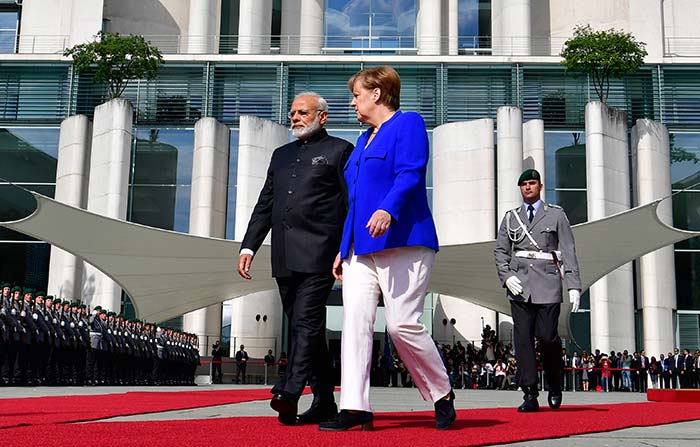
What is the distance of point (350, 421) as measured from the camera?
3787 millimetres

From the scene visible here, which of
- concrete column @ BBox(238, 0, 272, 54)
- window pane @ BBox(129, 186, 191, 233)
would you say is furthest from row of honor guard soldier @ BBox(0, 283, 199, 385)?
concrete column @ BBox(238, 0, 272, 54)

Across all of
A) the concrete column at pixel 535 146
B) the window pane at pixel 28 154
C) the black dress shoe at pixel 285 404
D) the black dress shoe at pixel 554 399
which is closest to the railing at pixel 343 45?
the window pane at pixel 28 154

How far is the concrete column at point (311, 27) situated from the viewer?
32.5 m

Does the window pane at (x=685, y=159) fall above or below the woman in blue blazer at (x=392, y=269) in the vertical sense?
above

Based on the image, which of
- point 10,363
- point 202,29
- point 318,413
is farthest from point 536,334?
point 202,29

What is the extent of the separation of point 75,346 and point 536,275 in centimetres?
1109

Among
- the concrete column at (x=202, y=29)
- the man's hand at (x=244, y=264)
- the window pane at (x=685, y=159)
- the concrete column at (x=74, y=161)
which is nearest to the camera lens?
the man's hand at (x=244, y=264)

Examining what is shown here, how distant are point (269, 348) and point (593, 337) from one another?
10087 mm

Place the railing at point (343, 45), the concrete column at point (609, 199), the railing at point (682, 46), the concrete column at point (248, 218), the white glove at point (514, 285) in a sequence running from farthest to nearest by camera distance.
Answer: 1. the railing at point (343, 45)
2. the railing at point (682, 46)
3. the concrete column at point (248, 218)
4. the concrete column at point (609, 199)
5. the white glove at point (514, 285)

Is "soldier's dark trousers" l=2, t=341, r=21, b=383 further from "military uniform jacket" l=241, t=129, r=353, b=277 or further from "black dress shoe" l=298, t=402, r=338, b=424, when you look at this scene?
"black dress shoe" l=298, t=402, r=338, b=424

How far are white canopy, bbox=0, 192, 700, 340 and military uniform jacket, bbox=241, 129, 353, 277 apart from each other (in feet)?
32.4

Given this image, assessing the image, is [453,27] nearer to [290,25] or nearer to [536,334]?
[290,25]

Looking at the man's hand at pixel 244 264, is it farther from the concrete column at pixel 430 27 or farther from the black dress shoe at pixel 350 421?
the concrete column at pixel 430 27

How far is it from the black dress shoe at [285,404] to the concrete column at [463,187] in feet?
77.1
